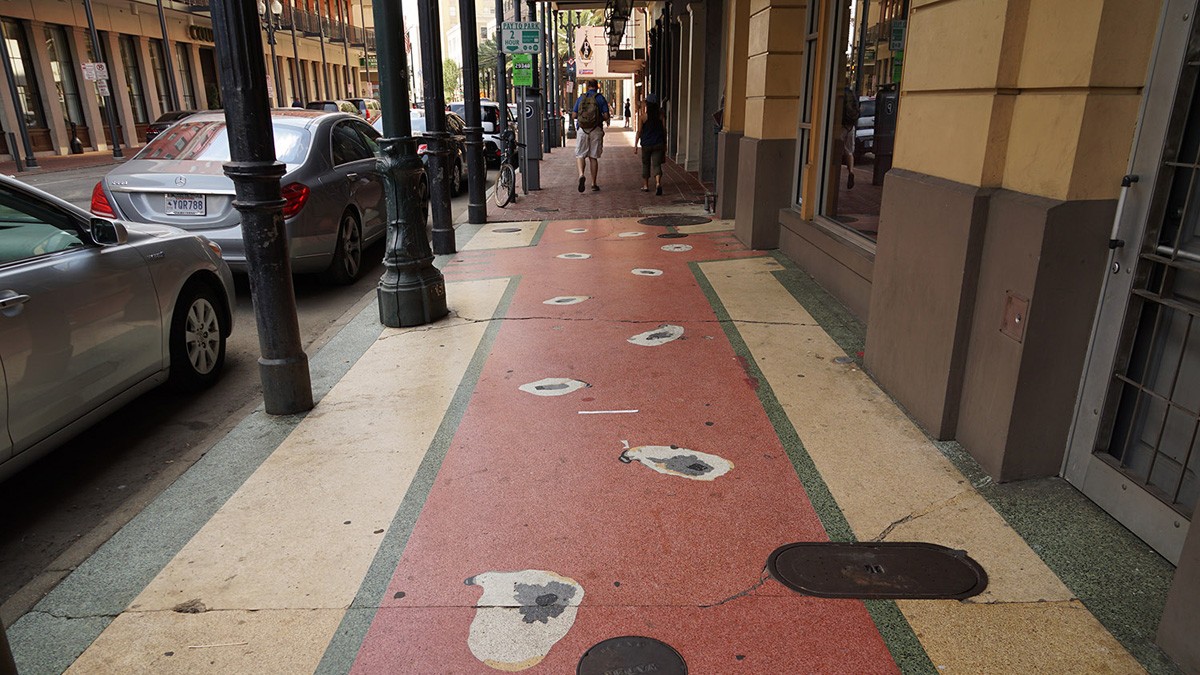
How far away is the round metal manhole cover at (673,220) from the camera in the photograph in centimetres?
1142

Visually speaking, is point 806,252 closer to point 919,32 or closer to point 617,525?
point 919,32

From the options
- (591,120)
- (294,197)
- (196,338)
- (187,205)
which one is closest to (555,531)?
(196,338)

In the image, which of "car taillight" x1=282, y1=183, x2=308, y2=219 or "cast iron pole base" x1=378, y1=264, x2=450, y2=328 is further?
"car taillight" x1=282, y1=183, x2=308, y2=219

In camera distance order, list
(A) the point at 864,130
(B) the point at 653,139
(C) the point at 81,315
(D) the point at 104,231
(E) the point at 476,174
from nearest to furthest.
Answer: (C) the point at 81,315 → (D) the point at 104,231 → (A) the point at 864,130 → (E) the point at 476,174 → (B) the point at 653,139

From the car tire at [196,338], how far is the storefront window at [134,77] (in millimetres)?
33461

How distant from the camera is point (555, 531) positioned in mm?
3389

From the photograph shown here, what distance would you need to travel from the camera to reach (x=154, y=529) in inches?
140

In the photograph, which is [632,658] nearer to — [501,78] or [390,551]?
[390,551]

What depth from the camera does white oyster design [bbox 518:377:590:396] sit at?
16.3 ft

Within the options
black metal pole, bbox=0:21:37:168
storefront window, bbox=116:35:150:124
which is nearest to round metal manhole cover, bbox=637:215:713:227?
black metal pole, bbox=0:21:37:168

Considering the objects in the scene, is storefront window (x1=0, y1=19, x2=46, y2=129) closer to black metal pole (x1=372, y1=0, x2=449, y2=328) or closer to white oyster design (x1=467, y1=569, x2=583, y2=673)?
black metal pole (x1=372, y1=0, x2=449, y2=328)

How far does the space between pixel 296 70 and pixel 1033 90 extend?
158 feet

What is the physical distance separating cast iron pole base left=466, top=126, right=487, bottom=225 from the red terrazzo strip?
19.4ft

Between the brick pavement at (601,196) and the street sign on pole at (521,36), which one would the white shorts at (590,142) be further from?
the street sign on pole at (521,36)
